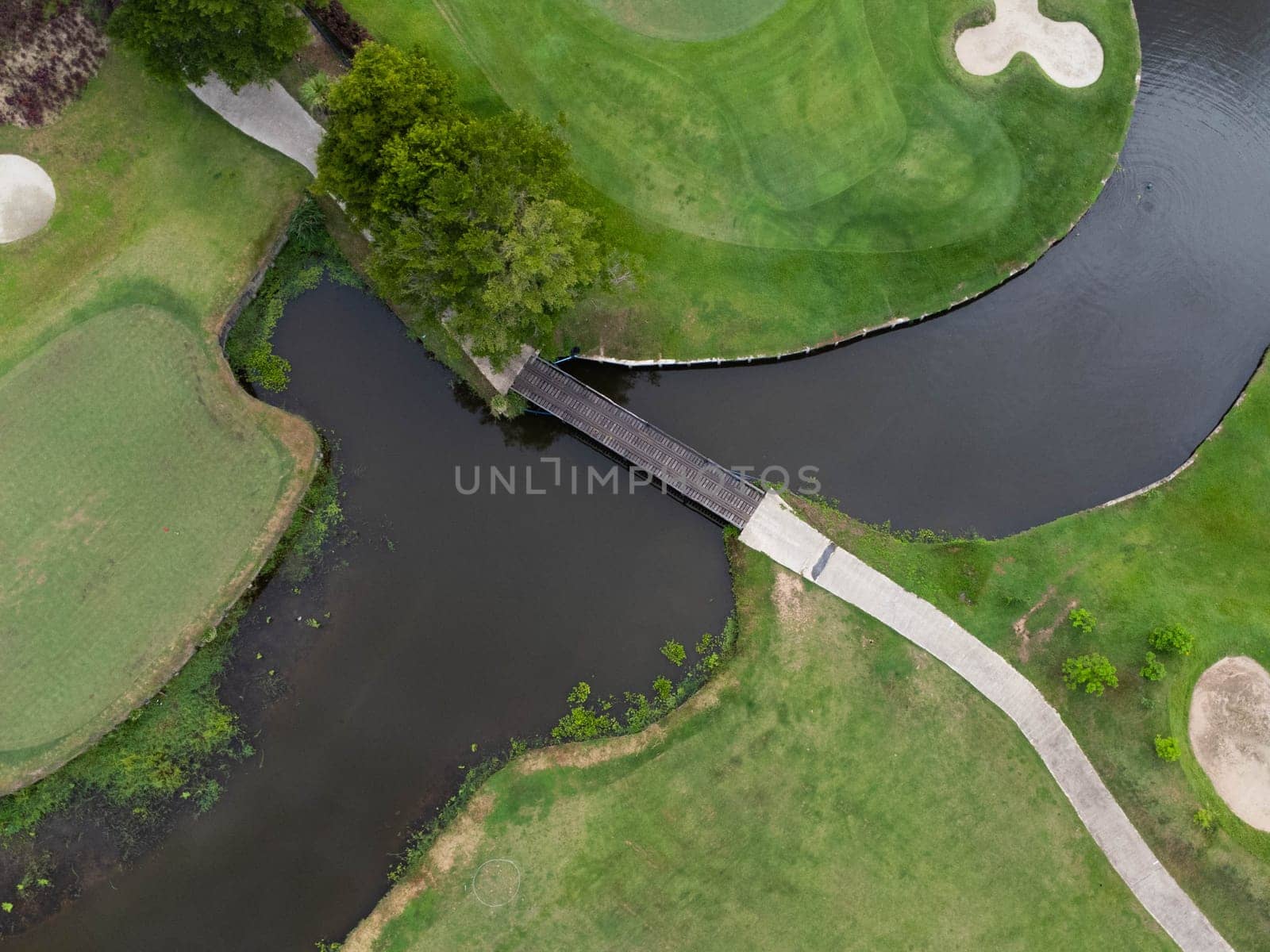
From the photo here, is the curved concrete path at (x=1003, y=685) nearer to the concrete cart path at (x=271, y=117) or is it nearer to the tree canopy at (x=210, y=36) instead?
the concrete cart path at (x=271, y=117)

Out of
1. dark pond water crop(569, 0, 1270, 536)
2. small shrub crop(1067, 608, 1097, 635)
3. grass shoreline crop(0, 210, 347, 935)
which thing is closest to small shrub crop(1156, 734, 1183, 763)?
small shrub crop(1067, 608, 1097, 635)

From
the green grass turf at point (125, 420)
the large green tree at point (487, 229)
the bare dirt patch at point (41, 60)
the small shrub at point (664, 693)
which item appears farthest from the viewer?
the bare dirt patch at point (41, 60)

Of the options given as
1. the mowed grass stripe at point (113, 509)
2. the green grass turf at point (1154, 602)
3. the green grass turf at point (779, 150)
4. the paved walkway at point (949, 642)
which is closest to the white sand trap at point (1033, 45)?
→ the green grass turf at point (779, 150)

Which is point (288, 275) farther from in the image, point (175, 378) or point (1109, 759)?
point (1109, 759)

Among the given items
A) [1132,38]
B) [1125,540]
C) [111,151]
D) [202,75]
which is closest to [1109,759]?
[1125,540]

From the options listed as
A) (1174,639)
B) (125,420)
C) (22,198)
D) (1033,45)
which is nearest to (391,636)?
(125,420)

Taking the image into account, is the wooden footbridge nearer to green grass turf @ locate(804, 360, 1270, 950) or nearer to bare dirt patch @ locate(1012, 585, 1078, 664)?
green grass turf @ locate(804, 360, 1270, 950)
